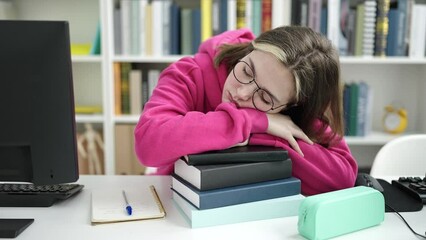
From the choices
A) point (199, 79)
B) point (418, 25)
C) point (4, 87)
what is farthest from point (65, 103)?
point (418, 25)

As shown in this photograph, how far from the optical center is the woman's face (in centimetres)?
105

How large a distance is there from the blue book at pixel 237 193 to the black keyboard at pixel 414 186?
312 millimetres

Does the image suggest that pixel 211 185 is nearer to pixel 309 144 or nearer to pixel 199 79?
pixel 309 144

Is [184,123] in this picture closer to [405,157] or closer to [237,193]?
[237,193]

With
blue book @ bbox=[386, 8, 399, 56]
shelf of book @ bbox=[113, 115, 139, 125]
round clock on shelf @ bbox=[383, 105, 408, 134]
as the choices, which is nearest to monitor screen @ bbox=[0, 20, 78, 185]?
shelf of book @ bbox=[113, 115, 139, 125]

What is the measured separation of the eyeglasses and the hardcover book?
0.59 ft

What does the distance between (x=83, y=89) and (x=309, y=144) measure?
1882mm

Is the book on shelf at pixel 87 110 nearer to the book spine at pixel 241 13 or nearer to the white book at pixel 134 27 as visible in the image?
the white book at pixel 134 27

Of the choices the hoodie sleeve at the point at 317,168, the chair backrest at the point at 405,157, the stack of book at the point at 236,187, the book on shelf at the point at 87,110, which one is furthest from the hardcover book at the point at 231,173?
the book on shelf at the point at 87,110

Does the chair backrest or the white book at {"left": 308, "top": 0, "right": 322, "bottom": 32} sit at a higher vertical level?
the white book at {"left": 308, "top": 0, "right": 322, "bottom": 32}

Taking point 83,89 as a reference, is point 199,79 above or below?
above

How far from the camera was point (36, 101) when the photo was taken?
86 cm

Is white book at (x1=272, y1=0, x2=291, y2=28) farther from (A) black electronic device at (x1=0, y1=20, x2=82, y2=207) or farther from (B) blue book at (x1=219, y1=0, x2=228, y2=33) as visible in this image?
(A) black electronic device at (x1=0, y1=20, x2=82, y2=207)

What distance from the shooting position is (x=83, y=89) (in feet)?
8.79
